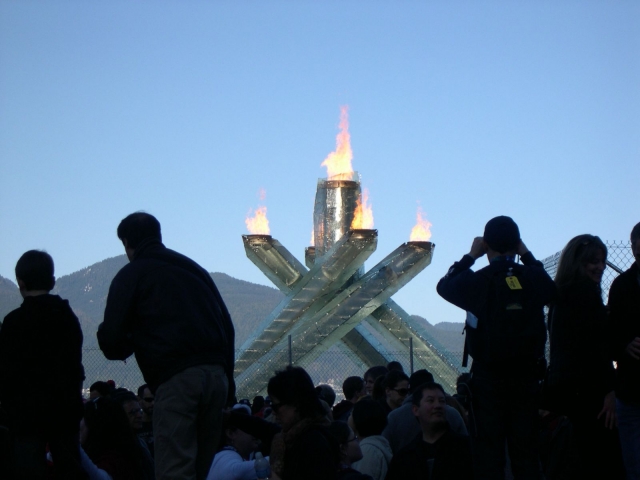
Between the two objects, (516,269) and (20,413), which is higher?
(516,269)

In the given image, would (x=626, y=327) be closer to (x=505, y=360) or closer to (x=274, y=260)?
(x=505, y=360)

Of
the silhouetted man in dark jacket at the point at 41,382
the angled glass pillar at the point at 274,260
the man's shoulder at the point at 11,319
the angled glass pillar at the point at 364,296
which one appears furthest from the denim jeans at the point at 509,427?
the angled glass pillar at the point at 274,260

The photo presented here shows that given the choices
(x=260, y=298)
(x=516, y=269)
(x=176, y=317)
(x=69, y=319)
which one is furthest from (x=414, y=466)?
(x=260, y=298)

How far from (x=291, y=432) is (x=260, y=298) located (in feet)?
393

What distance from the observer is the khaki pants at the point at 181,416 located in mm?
5367

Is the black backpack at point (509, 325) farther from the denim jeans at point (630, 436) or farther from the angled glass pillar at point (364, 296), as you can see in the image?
the angled glass pillar at point (364, 296)

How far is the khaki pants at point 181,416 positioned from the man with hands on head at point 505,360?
167 cm

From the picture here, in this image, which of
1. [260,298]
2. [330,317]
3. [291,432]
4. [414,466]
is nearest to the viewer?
[291,432]

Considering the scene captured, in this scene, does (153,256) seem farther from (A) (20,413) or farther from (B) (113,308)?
(A) (20,413)

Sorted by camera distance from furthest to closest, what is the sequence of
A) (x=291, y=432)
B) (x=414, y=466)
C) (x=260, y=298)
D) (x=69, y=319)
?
1. (x=260, y=298)
2. (x=414, y=466)
3. (x=69, y=319)
4. (x=291, y=432)

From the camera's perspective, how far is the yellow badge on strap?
607cm

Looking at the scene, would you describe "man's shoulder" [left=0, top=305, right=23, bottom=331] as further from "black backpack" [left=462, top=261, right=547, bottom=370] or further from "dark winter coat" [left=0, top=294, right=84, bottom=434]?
"black backpack" [left=462, top=261, right=547, bottom=370]

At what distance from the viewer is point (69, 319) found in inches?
232

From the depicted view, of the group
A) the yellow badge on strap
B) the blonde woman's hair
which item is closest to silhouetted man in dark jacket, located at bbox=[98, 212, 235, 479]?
the yellow badge on strap
